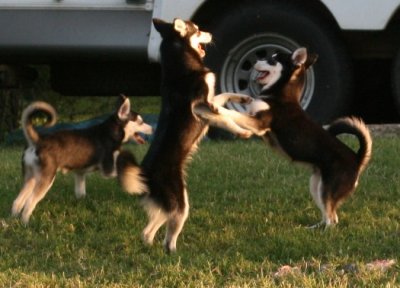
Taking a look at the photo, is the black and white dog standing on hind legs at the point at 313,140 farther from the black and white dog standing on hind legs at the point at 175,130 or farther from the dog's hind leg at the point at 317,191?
the black and white dog standing on hind legs at the point at 175,130

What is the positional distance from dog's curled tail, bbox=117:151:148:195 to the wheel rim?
3670 millimetres

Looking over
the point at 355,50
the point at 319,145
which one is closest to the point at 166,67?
the point at 319,145

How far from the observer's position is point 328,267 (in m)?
5.48

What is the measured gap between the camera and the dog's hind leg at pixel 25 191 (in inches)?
283

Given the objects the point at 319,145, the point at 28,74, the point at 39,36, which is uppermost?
the point at 319,145

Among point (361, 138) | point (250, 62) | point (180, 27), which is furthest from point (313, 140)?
point (250, 62)

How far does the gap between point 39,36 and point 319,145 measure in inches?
154

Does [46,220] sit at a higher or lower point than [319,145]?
lower

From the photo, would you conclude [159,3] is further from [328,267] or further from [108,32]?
[328,267]

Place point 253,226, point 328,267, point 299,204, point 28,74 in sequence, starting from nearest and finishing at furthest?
1. point 328,267
2. point 253,226
3. point 299,204
4. point 28,74

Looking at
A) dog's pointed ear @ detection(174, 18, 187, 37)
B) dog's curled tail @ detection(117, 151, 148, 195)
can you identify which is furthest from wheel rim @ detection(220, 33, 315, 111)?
dog's curled tail @ detection(117, 151, 148, 195)

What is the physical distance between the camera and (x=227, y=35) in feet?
32.1

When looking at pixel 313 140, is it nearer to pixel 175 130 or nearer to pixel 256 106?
pixel 256 106

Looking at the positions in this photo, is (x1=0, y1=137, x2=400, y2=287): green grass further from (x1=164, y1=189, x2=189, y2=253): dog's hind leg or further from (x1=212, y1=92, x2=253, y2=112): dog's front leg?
(x1=212, y1=92, x2=253, y2=112): dog's front leg
